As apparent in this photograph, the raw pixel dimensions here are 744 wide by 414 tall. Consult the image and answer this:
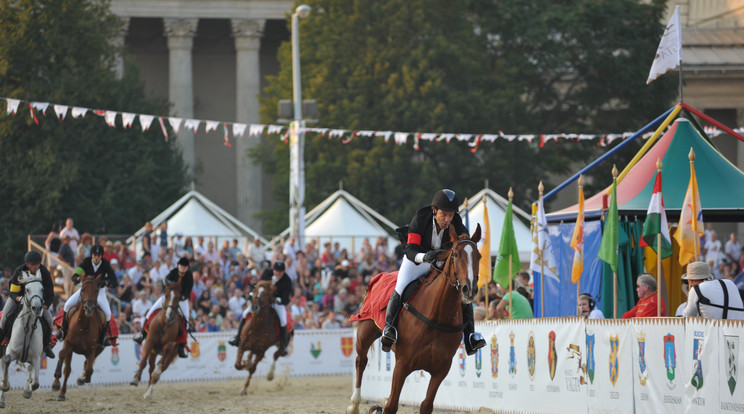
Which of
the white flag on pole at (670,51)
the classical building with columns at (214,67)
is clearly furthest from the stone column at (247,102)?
the white flag on pole at (670,51)

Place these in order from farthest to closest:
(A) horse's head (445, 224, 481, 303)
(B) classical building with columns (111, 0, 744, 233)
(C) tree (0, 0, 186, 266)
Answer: (B) classical building with columns (111, 0, 744, 233), (C) tree (0, 0, 186, 266), (A) horse's head (445, 224, 481, 303)

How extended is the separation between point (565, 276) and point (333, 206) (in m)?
21.4

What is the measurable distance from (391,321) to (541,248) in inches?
261

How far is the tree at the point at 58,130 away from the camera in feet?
151

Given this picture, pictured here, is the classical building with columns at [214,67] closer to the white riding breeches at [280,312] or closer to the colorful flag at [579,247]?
the white riding breeches at [280,312]

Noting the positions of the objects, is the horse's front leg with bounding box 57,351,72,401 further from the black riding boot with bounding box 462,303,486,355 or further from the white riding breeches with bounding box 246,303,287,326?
the black riding boot with bounding box 462,303,486,355

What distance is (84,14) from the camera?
157ft

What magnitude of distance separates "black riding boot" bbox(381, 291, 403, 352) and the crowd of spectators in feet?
53.4

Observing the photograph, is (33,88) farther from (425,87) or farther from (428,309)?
(428,309)

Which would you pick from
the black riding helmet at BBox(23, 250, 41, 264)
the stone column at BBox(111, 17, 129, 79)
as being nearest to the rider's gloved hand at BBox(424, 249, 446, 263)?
the black riding helmet at BBox(23, 250, 41, 264)

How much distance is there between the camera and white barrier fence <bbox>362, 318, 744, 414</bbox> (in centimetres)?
1308

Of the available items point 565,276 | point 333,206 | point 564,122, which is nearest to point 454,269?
point 565,276

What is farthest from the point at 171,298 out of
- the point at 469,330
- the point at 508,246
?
the point at 469,330

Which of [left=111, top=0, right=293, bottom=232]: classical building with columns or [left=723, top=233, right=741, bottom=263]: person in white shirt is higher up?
[left=111, top=0, right=293, bottom=232]: classical building with columns
